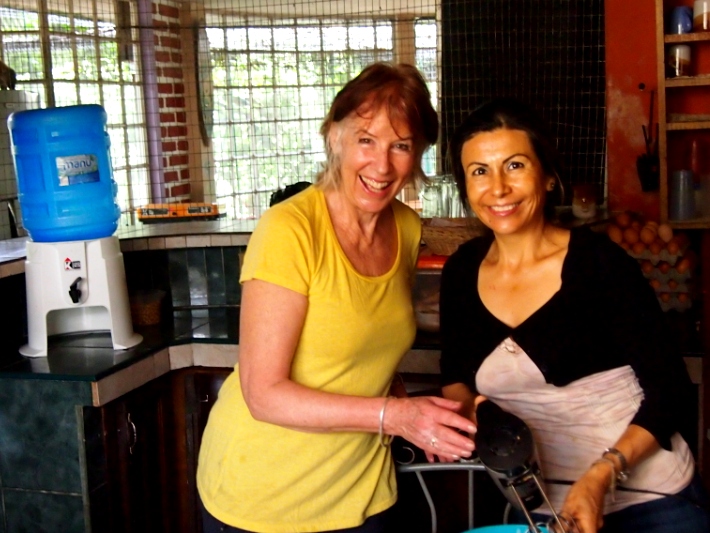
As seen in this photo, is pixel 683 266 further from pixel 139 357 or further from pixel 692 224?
pixel 139 357

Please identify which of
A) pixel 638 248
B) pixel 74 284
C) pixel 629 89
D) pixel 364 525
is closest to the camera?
pixel 364 525

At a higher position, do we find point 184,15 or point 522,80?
point 184,15

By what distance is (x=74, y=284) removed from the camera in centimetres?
229

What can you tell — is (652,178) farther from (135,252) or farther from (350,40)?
(350,40)

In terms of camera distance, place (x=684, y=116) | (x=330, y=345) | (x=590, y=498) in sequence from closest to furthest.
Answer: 1. (x=590, y=498)
2. (x=330, y=345)
3. (x=684, y=116)

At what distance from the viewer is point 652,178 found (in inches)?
126

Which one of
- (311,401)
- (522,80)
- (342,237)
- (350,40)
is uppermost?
(350,40)

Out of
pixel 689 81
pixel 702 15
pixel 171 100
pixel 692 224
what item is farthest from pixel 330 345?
pixel 171 100

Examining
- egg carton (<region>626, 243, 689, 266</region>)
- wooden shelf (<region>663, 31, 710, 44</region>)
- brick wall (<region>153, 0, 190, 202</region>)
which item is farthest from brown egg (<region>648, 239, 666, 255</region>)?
brick wall (<region>153, 0, 190, 202</region>)

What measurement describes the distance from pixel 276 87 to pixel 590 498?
4254 mm

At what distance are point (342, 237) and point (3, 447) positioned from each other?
1321 mm

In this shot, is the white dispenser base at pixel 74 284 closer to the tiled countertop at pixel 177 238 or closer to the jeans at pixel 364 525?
the tiled countertop at pixel 177 238

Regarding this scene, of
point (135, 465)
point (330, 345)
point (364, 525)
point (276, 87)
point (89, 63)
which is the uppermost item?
point (89, 63)

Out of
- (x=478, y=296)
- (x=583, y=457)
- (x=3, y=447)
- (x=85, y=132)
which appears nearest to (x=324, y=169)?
(x=478, y=296)
